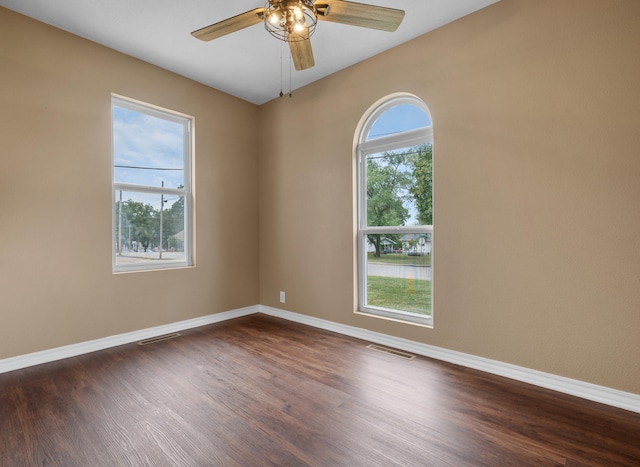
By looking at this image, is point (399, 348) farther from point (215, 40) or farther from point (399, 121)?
point (215, 40)

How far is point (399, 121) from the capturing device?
10.3 feet

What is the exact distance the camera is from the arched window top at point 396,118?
298cm

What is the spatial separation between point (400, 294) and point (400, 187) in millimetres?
1069

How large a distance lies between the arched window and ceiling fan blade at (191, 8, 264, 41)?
62.2 inches

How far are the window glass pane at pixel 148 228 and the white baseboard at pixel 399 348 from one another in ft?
2.43

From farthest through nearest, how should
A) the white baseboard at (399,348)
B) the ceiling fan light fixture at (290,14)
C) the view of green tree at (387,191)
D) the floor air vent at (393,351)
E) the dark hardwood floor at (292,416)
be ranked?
the view of green tree at (387,191) → the floor air vent at (393,351) → the white baseboard at (399,348) → the ceiling fan light fixture at (290,14) → the dark hardwood floor at (292,416)

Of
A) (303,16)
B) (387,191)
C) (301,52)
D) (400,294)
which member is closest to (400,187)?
(387,191)

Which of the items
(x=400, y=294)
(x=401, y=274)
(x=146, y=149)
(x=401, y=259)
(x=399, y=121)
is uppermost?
(x=399, y=121)

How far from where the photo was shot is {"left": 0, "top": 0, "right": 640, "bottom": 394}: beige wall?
2.06m

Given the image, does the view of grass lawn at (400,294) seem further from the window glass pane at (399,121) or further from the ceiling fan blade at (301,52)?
the ceiling fan blade at (301,52)

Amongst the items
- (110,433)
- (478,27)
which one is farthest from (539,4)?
(110,433)

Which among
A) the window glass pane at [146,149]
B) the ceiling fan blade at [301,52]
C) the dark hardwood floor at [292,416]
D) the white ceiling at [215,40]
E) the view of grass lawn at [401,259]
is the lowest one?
the dark hardwood floor at [292,416]

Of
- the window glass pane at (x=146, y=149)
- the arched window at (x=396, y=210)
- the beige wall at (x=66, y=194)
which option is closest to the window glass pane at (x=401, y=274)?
the arched window at (x=396, y=210)

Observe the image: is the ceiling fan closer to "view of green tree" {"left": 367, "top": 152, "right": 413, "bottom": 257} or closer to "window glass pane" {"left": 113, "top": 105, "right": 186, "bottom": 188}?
"view of green tree" {"left": 367, "top": 152, "right": 413, "bottom": 257}
